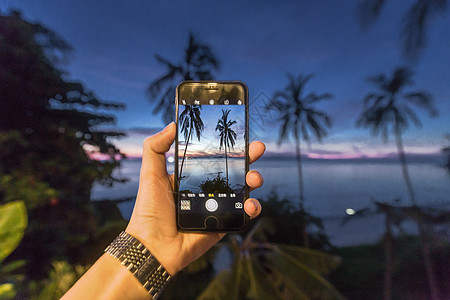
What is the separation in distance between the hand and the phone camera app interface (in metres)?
0.04

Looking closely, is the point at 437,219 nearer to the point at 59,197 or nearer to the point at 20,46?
the point at 59,197

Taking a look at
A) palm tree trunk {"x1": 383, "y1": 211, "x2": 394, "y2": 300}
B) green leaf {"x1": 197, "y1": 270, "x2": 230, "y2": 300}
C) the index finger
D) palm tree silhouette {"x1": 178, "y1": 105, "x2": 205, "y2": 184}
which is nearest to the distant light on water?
palm tree trunk {"x1": 383, "y1": 211, "x2": 394, "y2": 300}

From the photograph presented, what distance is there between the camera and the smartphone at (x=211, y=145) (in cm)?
62

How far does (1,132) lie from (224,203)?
2961mm

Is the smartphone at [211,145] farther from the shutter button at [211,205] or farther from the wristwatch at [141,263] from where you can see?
the wristwatch at [141,263]

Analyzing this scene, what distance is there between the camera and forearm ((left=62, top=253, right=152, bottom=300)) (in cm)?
51

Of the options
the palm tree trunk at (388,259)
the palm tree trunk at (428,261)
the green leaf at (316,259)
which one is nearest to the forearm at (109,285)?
the green leaf at (316,259)

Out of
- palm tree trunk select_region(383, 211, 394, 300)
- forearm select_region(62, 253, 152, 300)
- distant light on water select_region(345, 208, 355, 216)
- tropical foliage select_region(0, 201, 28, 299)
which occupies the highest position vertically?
tropical foliage select_region(0, 201, 28, 299)

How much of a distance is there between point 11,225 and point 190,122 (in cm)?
67

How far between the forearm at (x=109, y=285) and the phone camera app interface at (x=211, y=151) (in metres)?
0.21

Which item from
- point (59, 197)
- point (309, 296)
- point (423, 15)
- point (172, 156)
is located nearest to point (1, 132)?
point (59, 197)

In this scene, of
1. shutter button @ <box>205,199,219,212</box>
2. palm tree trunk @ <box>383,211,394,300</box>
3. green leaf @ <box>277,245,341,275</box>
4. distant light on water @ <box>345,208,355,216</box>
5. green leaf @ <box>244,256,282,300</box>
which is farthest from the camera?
palm tree trunk @ <box>383,211,394,300</box>

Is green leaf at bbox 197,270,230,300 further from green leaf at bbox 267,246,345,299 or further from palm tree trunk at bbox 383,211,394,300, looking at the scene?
palm tree trunk at bbox 383,211,394,300

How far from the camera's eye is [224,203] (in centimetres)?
61
